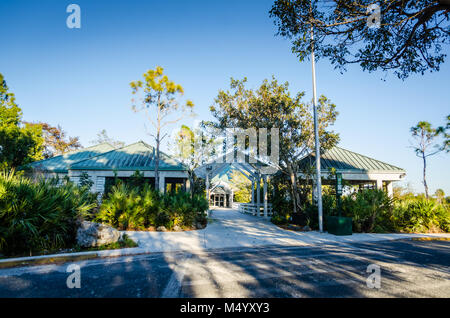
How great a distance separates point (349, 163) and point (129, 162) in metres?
17.6

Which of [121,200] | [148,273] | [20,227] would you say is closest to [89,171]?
[121,200]

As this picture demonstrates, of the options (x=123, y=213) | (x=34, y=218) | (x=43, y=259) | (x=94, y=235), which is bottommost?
(x=43, y=259)

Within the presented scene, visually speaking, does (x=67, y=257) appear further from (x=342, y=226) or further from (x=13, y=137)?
(x=13, y=137)

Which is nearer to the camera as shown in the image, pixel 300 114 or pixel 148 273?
pixel 148 273

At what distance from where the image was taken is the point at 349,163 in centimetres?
1802

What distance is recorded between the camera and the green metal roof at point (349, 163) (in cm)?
1694

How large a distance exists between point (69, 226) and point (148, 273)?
12.1 ft

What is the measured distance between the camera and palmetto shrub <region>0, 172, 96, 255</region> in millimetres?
5363

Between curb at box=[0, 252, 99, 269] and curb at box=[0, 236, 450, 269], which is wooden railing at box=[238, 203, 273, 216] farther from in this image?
curb at box=[0, 252, 99, 269]

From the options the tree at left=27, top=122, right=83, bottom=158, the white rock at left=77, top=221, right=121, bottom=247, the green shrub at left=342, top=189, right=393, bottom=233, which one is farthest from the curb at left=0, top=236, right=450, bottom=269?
the tree at left=27, top=122, right=83, bottom=158

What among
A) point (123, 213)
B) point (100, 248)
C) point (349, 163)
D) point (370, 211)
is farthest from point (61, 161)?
point (349, 163)

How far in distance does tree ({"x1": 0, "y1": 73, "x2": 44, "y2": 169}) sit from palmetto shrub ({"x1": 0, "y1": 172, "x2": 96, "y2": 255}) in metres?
17.6
